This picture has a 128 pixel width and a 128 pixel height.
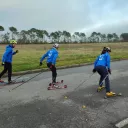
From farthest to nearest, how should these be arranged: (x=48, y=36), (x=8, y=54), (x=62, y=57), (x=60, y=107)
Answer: (x=48, y=36), (x=62, y=57), (x=8, y=54), (x=60, y=107)

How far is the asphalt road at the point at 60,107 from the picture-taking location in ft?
16.9

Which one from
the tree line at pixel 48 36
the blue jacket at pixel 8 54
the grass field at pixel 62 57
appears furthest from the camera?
the tree line at pixel 48 36

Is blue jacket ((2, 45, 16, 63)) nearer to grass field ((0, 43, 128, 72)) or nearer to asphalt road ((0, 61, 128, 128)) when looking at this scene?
asphalt road ((0, 61, 128, 128))

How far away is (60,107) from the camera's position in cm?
626

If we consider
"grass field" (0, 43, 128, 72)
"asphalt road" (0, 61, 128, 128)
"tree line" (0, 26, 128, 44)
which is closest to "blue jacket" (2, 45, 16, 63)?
"asphalt road" (0, 61, 128, 128)

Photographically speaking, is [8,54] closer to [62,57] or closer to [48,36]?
[62,57]

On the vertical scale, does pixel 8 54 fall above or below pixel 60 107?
above

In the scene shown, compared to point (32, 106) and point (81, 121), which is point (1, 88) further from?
point (81, 121)

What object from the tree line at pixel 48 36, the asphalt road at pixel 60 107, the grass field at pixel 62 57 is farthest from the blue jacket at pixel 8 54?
the tree line at pixel 48 36

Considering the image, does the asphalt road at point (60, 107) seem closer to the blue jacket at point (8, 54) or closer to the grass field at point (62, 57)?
the blue jacket at point (8, 54)

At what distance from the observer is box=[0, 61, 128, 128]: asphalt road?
5.16 meters

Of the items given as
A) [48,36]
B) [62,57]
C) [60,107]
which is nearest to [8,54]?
[60,107]

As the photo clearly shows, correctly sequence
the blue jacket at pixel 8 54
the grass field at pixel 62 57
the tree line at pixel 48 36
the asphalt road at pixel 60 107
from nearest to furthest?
the asphalt road at pixel 60 107, the blue jacket at pixel 8 54, the grass field at pixel 62 57, the tree line at pixel 48 36

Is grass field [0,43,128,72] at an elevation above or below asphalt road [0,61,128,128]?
above
